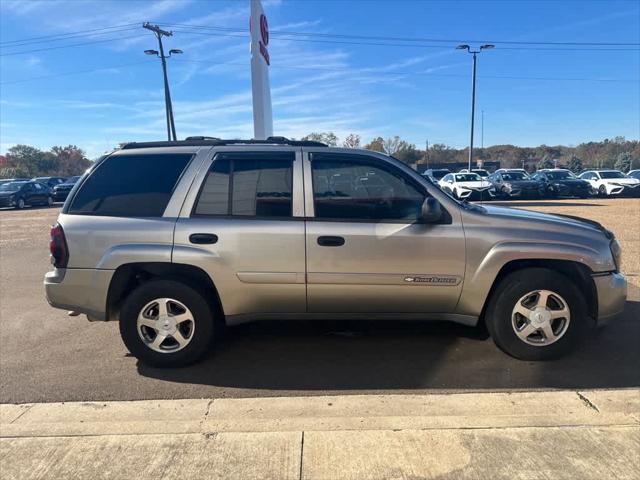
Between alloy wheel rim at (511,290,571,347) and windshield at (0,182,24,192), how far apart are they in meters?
30.1

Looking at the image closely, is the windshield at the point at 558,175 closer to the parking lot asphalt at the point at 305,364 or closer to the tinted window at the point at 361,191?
the parking lot asphalt at the point at 305,364

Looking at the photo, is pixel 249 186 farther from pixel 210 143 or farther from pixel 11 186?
pixel 11 186

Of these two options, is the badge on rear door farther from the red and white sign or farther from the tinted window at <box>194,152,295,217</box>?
the red and white sign

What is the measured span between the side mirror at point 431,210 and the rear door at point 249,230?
999 mm

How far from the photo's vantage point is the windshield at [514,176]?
89.5 feet

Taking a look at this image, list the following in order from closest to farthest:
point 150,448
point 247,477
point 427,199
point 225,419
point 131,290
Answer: point 247,477 < point 150,448 < point 225,419 < point 427,199 < point 131,290

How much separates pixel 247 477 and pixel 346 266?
1.76 metres

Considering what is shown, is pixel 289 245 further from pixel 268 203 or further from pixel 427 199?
pixel 427 199

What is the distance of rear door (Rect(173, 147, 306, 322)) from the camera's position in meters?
3.77

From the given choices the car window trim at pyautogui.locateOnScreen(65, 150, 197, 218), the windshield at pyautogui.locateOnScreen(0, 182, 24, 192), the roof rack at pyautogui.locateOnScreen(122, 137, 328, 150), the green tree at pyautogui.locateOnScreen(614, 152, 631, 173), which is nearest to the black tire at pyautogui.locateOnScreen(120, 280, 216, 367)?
the car window trim at pyautogui.locateOnScreen(65, 150, 197, 218)

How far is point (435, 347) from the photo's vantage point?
430 centimetres

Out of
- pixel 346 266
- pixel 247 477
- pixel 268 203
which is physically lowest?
pixel 247 477

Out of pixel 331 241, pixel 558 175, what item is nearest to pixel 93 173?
pixel 331 241

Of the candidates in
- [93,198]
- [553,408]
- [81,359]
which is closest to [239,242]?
[93,198]
